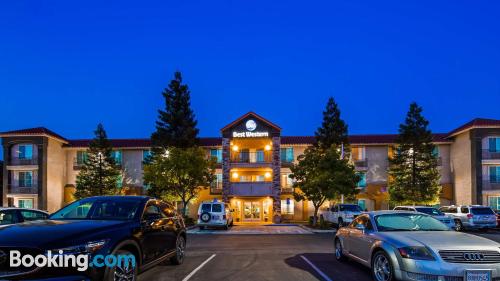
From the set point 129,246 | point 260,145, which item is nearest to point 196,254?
point 129,246

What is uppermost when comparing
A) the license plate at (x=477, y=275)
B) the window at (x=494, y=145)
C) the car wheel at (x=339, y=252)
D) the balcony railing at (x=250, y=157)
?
the window at (x=494, y=145)

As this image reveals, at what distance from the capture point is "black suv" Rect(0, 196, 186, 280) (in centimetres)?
614

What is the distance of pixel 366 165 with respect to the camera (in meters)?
40.1

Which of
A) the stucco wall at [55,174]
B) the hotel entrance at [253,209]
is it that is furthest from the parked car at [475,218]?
the stucco wall at [55,174]

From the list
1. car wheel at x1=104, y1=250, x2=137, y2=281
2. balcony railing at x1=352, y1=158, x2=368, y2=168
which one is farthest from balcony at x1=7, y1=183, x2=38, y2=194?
car wheel at x1=104, y1=250, x2=137, y2=281

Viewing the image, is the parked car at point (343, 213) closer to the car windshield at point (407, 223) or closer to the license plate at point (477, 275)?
the car windshield at point (407, 223)

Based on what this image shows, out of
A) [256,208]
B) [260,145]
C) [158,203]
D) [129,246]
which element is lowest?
[256,208]

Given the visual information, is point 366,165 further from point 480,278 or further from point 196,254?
point 480,278

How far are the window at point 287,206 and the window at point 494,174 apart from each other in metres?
18.2

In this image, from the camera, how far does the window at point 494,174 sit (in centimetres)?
3669

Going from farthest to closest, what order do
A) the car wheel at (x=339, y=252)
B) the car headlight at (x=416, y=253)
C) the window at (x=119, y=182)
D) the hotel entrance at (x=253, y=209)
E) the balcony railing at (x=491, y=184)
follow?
the window at (x=119, y=182), the hotel entrance at (x=253, y=209), the balcony railing at (x=491, y=184), the car wheel at (x=339, y=252), the car headlight at (x=416, y=253)

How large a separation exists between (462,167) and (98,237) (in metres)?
38.3

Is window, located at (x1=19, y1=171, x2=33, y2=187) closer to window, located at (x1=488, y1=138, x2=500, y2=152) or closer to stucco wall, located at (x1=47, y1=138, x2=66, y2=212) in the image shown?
stucco wall, located at (x1=47, y1=138, x2=66, y2=212)

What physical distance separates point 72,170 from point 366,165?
2980cm
